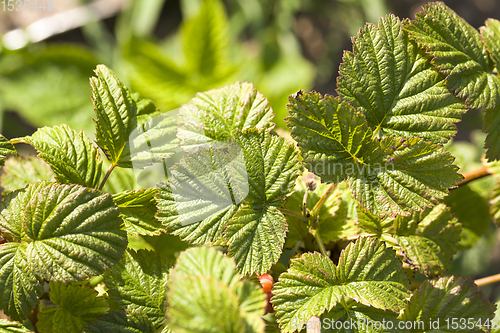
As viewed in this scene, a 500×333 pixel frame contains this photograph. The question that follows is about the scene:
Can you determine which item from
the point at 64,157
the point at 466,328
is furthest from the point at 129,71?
the point at 466,328

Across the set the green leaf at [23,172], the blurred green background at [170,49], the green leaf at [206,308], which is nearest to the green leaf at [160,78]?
the blurred green background at [170,49]

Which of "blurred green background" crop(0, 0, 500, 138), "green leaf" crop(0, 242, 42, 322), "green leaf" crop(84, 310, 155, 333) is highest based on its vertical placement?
"blurred green background" crop(0, 0, 500, 138)

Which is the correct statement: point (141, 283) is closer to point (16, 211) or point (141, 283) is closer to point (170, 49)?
point (16, 211)

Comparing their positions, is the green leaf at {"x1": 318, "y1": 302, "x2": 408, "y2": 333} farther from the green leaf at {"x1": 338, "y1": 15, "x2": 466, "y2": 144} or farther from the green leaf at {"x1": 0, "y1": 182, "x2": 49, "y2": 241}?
the green leaf at {"x1": 0, "y1": 182, "x2": 49, "y2": 241}

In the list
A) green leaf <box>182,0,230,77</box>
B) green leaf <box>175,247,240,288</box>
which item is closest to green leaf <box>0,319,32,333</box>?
green leaf <box>175,247,240,288</box>

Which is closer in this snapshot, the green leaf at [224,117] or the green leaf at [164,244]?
the green leaf at [224,117]

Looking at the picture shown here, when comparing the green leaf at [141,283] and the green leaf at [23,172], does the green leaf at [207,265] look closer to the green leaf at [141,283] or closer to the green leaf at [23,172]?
the green leaf at [141,283]
